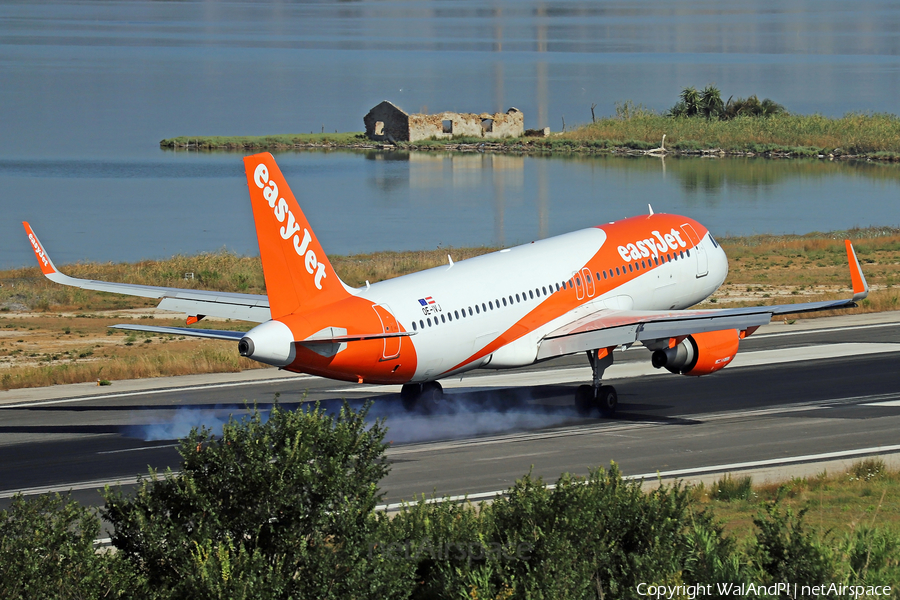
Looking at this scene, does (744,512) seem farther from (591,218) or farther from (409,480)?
(591,218)

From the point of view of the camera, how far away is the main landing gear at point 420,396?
34219 millimetres

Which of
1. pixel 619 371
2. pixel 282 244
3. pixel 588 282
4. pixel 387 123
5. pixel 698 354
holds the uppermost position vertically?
pixel 387 123

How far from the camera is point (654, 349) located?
34594 millimetres

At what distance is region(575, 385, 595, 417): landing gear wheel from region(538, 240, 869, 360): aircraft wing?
1.51 m

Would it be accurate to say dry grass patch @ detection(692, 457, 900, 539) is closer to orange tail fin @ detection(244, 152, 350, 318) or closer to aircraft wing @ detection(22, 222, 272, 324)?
orange tail fin @ detection(244, 152, 350, 318)

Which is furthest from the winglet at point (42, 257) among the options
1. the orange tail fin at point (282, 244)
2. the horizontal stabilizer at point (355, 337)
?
the horizontal stabilizer at point (355, 337)

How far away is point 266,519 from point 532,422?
2013 cm

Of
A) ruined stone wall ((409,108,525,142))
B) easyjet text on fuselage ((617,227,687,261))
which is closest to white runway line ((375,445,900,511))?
easyjet text on fuselage ((617,227,687,261))

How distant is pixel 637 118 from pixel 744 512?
139 m

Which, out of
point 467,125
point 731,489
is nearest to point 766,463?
point 731,489

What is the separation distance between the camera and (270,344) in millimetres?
26375

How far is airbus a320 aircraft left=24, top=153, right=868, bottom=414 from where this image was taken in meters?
27.5

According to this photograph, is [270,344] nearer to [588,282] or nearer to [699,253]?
[588,282]

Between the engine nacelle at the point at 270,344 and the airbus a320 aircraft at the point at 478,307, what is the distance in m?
0.03
